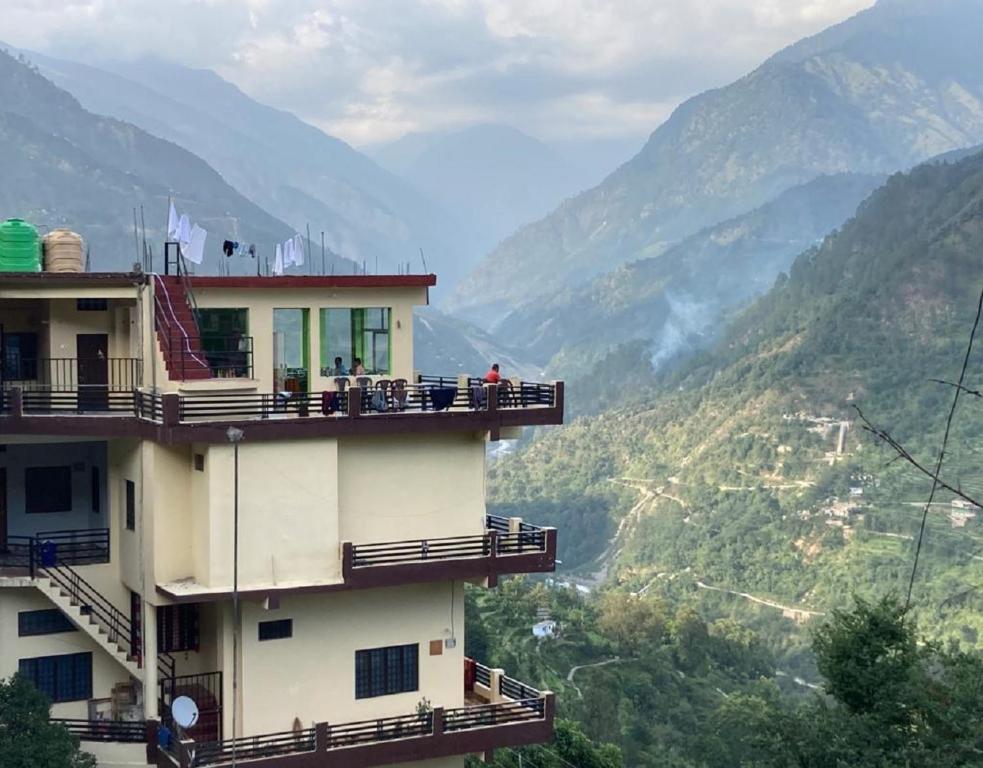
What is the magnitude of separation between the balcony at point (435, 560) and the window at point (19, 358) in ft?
16.2

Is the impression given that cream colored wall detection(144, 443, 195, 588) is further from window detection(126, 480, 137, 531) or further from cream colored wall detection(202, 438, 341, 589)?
window detection(126, 480, 137, 531)

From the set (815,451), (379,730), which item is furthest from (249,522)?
(815,451)

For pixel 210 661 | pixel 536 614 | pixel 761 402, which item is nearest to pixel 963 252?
pixel 761 402

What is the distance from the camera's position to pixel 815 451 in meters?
137

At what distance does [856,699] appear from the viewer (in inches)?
1218

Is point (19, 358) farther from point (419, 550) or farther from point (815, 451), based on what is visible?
point (815, 451)

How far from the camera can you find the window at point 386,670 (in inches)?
1019

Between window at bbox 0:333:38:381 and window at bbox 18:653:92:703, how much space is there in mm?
4968

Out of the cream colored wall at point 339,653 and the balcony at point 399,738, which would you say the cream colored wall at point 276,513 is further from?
the balcony at point 399,738

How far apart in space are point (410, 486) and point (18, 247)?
26.5 feet

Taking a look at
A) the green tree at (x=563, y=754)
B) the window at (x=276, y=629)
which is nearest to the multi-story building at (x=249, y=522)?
the window at (x=276, y=629)

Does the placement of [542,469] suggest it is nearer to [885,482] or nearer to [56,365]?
[885,482]

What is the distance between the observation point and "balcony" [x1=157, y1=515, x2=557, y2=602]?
24.2 m

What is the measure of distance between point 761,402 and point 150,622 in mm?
129888
